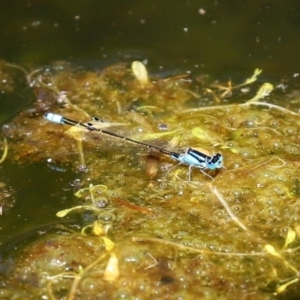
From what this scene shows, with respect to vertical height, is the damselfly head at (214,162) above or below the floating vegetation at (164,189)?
above

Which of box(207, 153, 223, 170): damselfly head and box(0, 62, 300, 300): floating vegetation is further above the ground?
box(207, 153, 223, 170): damselfly head

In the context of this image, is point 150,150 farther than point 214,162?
Yes

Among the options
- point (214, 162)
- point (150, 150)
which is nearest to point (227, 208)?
point (214, 162)

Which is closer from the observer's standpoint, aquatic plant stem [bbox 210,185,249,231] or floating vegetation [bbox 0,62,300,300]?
floating vegetation [bbox 0,62,300,300]

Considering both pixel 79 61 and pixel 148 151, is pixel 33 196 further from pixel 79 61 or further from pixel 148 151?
pixel 79 61

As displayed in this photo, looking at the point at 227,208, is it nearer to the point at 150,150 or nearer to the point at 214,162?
the point at 214,162

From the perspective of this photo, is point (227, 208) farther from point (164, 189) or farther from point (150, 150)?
point (150, 150)
